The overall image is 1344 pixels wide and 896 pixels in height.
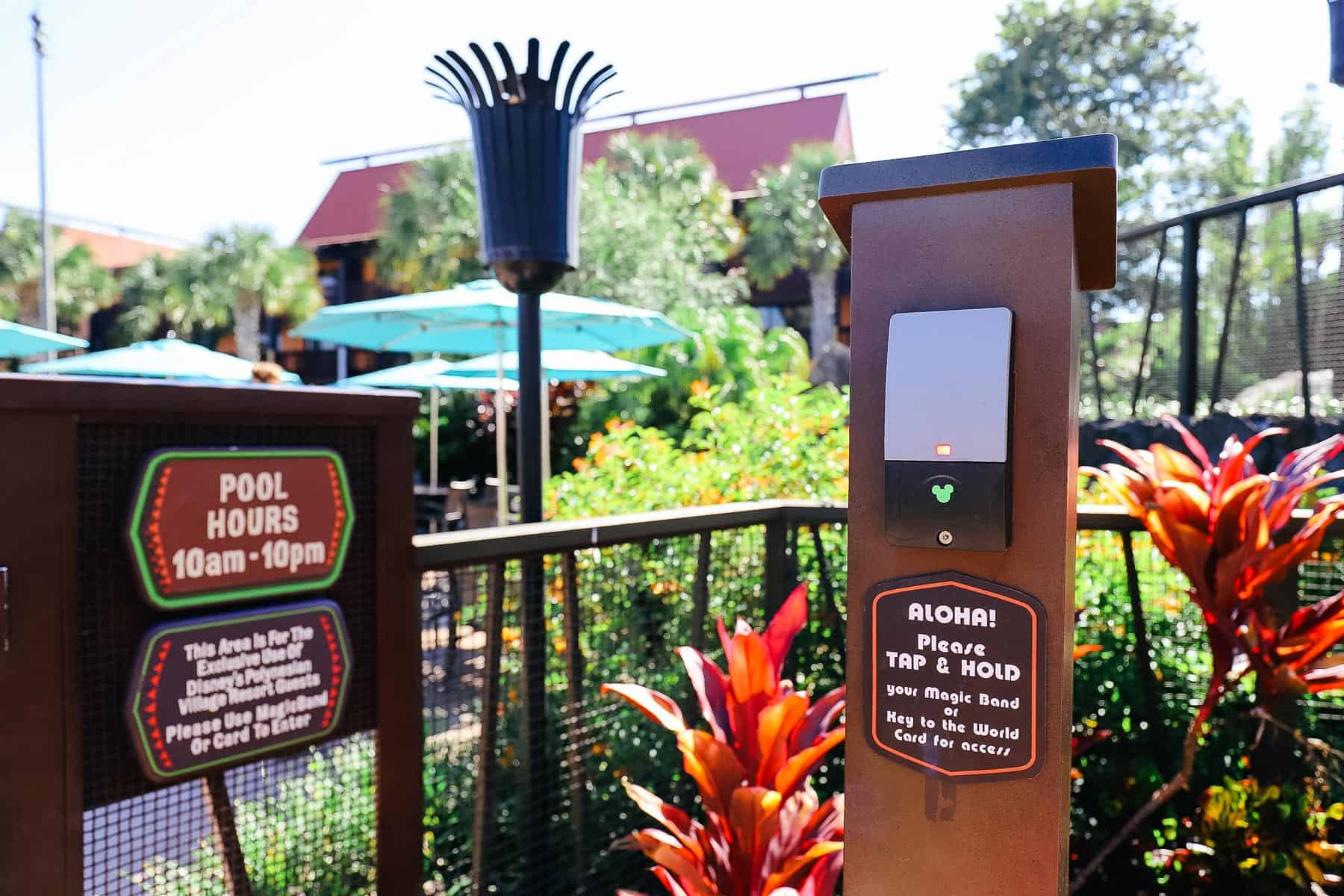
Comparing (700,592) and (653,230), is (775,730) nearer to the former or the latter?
(700,592)

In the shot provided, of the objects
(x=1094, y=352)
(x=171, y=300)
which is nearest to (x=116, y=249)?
(x=171, y=300)

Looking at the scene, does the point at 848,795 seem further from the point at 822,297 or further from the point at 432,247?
the point at 822,297

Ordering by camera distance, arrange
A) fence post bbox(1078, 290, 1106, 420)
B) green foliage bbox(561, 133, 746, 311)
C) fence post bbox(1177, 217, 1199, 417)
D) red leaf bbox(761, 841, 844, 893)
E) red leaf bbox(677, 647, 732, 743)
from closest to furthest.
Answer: red leaf bbox(761, 841, 844, 893)
red leaf bbox(677, 647, 732, 743)
fence post bbox(1177, 217, 1199, 417)
fence post bbox(1078, 290, 1106, 420)
green foliage bbox(561, 133, 746, 311)

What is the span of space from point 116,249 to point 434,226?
18948mm

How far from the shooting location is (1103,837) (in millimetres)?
2691

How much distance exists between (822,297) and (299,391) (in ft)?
68.2

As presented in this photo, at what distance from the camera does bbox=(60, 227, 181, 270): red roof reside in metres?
30.0

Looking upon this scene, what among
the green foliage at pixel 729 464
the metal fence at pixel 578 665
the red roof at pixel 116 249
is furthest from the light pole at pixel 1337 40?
the red roof at pixel 116 249

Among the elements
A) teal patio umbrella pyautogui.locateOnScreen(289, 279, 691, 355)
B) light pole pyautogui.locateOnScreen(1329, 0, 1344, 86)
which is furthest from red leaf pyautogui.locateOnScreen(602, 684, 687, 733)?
teal patio umbrella pyautogui.locateOnScreen(289, 279, 691, 355)

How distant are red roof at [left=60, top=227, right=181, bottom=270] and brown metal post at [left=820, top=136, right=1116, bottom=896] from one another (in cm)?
3218

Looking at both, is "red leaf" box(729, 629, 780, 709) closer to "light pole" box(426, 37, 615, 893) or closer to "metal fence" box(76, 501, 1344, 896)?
"metal fence" box(76, 501, 1344, 896)

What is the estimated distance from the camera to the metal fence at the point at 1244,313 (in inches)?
200

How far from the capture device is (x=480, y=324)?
6820mm

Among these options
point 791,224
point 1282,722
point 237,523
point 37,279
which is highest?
point 791,224
